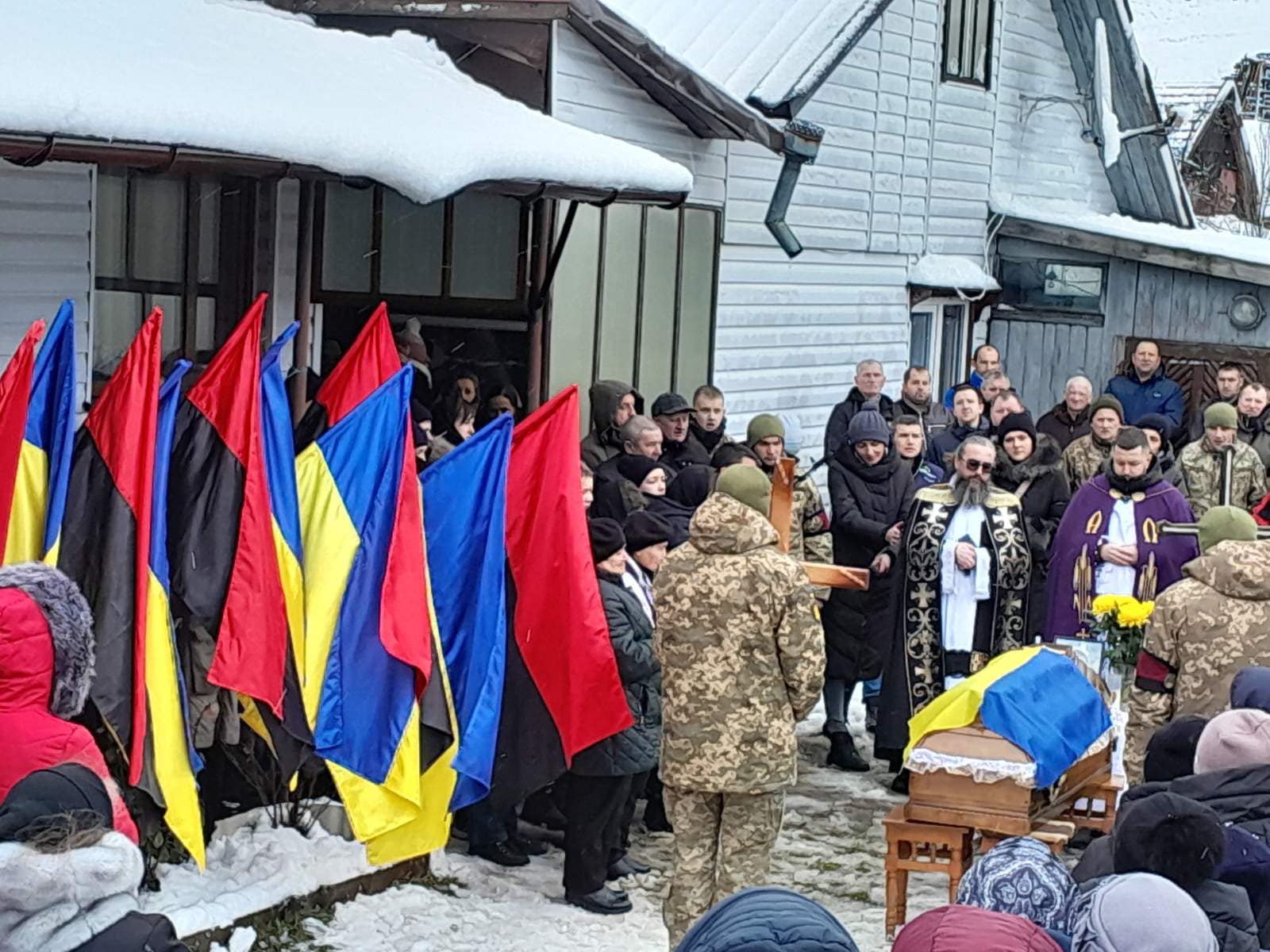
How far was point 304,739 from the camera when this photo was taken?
7.27 metres

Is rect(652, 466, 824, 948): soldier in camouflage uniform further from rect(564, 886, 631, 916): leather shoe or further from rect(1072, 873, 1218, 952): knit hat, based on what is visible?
Answer: rect(1072, 873, 1218, 952): knit hat

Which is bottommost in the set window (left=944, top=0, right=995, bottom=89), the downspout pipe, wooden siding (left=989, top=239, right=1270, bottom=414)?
wooden siding (left=989, top=239, right=1270, bottom=414)

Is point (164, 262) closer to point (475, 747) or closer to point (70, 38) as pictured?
point (70, 38)

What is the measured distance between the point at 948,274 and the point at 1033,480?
23.8ft

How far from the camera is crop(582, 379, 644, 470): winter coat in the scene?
1080 centimetres

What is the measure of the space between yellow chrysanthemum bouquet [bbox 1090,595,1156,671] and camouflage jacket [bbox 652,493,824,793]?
2.08 m

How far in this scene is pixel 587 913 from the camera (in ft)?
26.8

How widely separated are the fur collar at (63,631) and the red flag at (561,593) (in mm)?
2733

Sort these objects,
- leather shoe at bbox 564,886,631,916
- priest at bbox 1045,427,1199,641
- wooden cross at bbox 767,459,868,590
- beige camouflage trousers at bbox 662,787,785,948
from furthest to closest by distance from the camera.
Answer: priest at bbox 1045,427,1199,641
wooden cross at bbox 767,459,868,590
leather shoe at bbox 564,886,631,916
beige camouflage trousers at bbox 662,787,785,948

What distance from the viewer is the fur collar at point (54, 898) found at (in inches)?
150

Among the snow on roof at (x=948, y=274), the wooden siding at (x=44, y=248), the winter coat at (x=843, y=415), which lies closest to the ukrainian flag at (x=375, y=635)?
the wooden siding at (x=44, y=248)

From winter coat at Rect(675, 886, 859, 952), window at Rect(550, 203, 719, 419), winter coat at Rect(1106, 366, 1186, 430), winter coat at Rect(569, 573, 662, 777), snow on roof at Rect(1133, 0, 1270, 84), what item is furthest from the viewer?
snow on roof at Rect(1133, 0, 1270, 84)

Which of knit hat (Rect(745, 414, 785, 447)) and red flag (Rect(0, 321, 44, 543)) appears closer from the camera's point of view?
red flag (Rect(0, 321, 44, 543))

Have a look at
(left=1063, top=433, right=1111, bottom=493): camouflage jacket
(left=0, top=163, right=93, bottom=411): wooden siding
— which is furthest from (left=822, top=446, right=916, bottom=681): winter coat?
(left=0, top=163, right=93, bottom=411): wooden siding
